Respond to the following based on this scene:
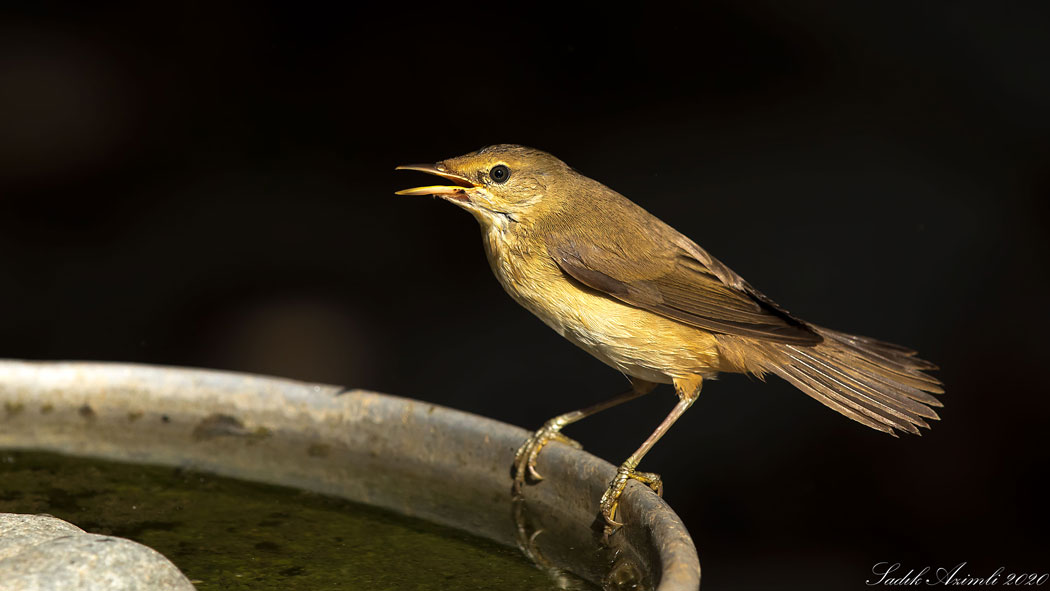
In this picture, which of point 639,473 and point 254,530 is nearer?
point 254,530

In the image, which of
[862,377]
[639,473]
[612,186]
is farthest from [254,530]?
[612,186]

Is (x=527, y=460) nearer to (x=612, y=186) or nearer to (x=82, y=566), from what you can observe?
(x=82, y=566)

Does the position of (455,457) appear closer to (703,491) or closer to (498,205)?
(498,205)

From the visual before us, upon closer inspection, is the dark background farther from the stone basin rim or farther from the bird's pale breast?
the stone basin rim

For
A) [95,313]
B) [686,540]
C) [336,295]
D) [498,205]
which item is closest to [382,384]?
[336,295]

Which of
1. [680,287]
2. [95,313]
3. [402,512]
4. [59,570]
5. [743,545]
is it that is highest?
[680,287]

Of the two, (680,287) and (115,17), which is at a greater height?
(115,17)

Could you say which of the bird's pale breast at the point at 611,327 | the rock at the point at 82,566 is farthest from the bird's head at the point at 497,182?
the rock at the point at 82,566

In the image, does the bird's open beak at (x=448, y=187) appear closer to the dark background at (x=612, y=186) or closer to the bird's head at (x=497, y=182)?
the bird's head at (x=497, y=182)
